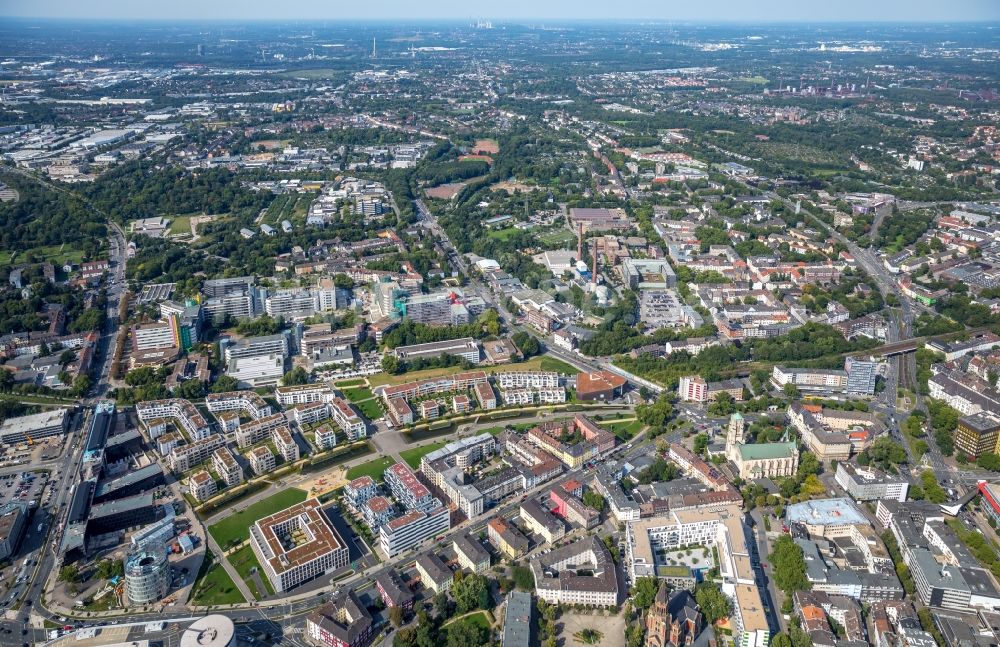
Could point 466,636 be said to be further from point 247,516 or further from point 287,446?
point 287,446

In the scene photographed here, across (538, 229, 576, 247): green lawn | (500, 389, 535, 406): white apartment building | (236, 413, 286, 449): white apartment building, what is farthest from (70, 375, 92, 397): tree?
(538, 229, 576, 247): green lawn

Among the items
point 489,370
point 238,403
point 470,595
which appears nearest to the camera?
point 470,595

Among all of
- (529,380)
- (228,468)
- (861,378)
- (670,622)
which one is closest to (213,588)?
(228,468)

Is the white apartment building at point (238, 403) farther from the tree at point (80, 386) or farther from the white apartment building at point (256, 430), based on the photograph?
the tree at point (80, 386)

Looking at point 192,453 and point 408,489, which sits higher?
point 408,489

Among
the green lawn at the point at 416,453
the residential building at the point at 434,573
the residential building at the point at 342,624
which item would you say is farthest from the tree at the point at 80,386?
the residential building at the point at 434,573

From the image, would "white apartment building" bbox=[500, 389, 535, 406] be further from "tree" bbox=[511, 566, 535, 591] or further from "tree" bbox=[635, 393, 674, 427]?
"tree" bbox=[511, 566, 535, 591]
